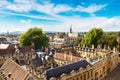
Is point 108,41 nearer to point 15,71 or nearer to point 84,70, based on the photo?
point 84,70

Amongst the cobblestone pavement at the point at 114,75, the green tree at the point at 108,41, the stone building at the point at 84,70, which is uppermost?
the green tree at the point at 108,41

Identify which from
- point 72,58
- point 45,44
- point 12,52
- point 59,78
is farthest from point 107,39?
point 59,78

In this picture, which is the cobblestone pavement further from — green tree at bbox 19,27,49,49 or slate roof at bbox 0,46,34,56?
green tree at bbox 19,27,49,49

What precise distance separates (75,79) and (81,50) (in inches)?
887

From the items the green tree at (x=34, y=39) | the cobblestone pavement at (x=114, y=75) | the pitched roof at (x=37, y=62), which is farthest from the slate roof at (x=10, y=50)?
the cobblestone pavement at (x=114, y=75)

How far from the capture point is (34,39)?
5428 cm

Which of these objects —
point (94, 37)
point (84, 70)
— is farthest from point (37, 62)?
point (94, 37)

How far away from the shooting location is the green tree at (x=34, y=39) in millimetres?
54406

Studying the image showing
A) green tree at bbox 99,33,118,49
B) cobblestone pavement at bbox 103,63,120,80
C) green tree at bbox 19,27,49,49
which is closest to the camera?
cobblestone pavement at bbox 103,63,120,80

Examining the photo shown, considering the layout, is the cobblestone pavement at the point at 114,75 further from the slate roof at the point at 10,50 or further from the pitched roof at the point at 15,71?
the slate roof at the point at 10,50

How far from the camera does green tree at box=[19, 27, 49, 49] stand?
54406 mm

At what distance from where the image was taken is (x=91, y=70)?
28.8 m

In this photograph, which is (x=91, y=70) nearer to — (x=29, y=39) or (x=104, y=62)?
(x=104, y=62)

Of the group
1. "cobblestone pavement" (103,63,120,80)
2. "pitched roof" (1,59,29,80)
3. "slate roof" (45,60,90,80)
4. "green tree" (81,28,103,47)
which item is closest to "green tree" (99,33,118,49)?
"green tree" (81,28,103,47)
